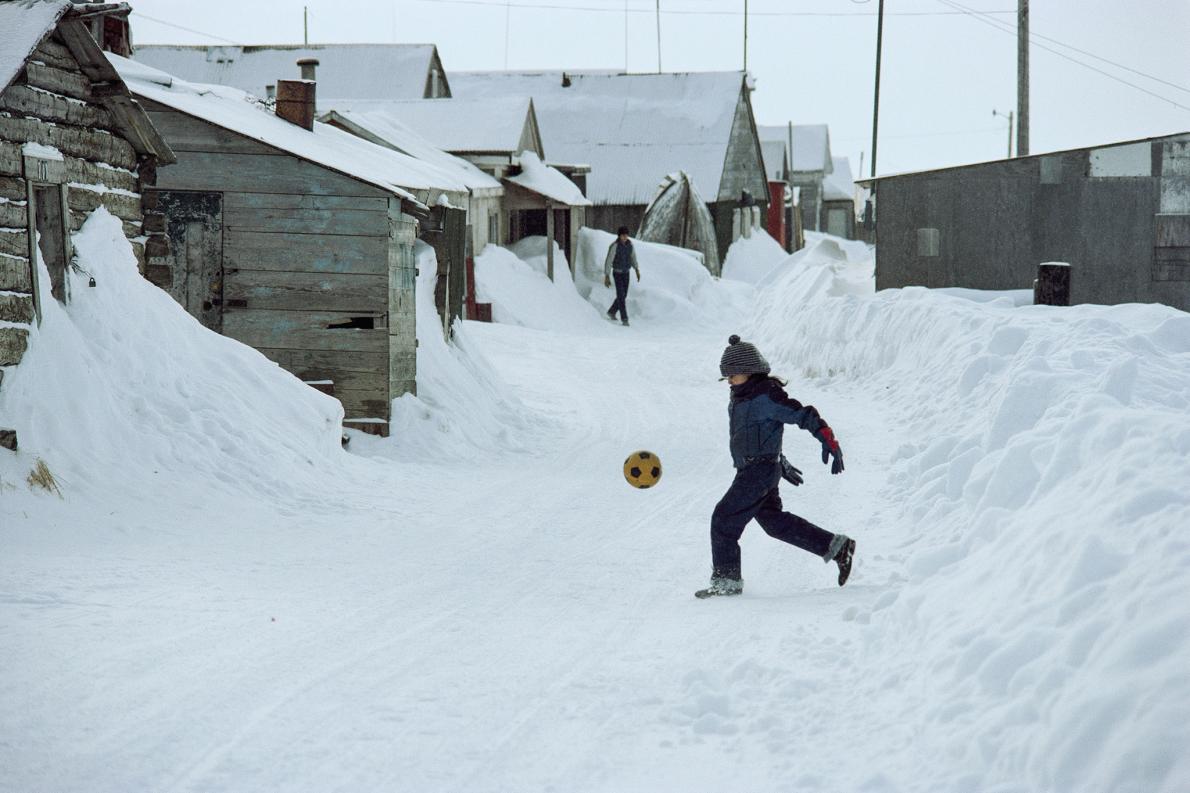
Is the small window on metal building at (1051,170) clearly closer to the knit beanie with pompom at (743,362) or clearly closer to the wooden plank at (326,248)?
the wooden plank at (326,248)

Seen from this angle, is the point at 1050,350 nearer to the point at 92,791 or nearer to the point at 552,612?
the point at 552,612

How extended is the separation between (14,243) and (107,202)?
1680mm

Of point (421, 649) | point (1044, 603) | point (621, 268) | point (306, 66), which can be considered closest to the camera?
point (1044, 603)

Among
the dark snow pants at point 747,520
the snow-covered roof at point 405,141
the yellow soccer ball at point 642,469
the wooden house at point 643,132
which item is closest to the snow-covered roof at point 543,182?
the snow-covered roof at point 405,141

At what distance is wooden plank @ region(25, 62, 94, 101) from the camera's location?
9688mm

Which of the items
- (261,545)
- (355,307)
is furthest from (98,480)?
(355,307)

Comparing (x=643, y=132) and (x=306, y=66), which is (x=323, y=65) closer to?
(x=643, y=132)

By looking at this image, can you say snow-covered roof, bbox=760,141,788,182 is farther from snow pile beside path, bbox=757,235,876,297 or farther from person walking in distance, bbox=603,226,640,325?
person walking in distance, bbox=603,226,640,325

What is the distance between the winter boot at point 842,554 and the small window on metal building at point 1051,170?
12704mm

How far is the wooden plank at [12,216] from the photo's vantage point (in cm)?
912

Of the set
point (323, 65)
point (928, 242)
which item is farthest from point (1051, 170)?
point (323, 65)

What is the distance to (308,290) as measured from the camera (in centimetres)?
1304

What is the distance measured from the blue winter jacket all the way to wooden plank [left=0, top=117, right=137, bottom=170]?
585cm

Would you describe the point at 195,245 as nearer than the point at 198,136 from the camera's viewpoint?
No
